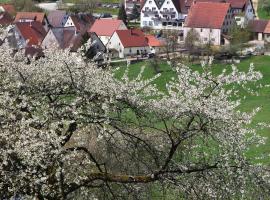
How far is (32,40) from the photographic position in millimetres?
41031

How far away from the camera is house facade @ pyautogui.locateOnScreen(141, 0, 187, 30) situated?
4922cm

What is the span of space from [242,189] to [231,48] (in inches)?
1179

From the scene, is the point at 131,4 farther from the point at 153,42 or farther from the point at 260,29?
the point at 260,29

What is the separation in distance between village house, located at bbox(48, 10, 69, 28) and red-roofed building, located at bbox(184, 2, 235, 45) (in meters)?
11.1

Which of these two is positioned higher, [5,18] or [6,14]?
[6,14]

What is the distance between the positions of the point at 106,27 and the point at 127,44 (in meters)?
4.66

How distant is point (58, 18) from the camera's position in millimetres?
48312

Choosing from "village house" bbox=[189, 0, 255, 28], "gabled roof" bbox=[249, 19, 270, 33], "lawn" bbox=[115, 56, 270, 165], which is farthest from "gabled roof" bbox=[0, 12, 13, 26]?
"gabled roof" bbox=[249, 19, 270, 33]

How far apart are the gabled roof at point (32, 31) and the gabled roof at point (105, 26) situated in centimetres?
398

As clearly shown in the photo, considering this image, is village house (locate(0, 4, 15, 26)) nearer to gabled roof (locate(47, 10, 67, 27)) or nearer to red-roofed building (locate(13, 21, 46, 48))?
red-roofed building (locate(13, 21, 46, 48))

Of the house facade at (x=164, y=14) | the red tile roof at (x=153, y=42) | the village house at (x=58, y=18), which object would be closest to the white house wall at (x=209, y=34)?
the red tile roof at (x=153, y=42)

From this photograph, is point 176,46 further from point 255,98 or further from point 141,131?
point 141,131

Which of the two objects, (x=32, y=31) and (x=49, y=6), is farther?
(x=49, y=6)

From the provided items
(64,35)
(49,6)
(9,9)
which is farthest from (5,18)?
(49,6)
